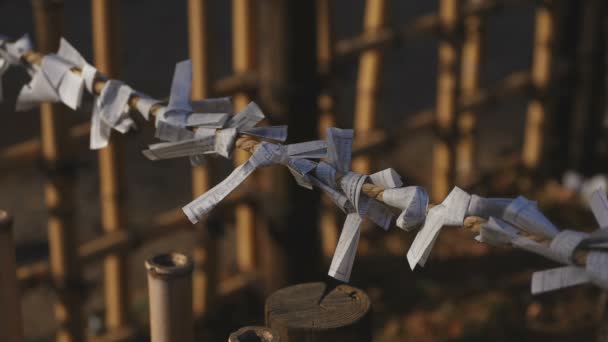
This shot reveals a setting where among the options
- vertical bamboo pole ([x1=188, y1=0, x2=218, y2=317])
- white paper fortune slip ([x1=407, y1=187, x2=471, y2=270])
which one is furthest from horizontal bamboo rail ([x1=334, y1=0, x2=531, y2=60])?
white paper fortune slip ([x1=407, y1=187, x2=471, y2=270])

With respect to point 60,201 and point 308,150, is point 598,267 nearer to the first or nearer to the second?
point 308,150

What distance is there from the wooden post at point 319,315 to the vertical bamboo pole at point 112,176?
5.10 feet

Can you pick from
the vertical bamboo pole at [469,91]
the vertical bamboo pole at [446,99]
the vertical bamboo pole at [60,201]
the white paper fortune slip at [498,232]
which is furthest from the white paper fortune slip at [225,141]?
the vertical bamboo pole at [469,91]

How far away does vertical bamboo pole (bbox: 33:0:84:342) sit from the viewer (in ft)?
7.81

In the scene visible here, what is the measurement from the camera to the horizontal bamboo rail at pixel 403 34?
10.5 ft

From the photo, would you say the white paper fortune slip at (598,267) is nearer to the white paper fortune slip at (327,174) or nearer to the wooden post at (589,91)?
the white paper fortune slip at (327,174)

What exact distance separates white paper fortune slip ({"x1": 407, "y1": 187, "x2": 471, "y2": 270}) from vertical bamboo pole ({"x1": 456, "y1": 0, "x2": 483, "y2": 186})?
2.98 metres

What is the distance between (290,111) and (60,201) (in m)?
0.74

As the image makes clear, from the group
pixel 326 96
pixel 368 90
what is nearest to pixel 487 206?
pixel 326 96

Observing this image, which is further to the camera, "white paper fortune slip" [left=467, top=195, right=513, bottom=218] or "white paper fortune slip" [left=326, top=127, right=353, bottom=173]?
"white paper fortune slip" [left=326, top=127, right=353, bottom=173]

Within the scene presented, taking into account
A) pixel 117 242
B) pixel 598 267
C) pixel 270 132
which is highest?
pixel 270 132

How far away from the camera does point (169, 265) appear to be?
1.18 m

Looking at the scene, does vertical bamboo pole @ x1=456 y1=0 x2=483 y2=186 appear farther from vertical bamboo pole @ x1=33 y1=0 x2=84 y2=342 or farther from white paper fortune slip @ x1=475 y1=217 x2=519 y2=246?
white paper fortune slip @ x1=475 y1=217 x2=519 y2=246

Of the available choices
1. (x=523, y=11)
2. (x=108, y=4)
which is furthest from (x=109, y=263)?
(x=523, y=11)
